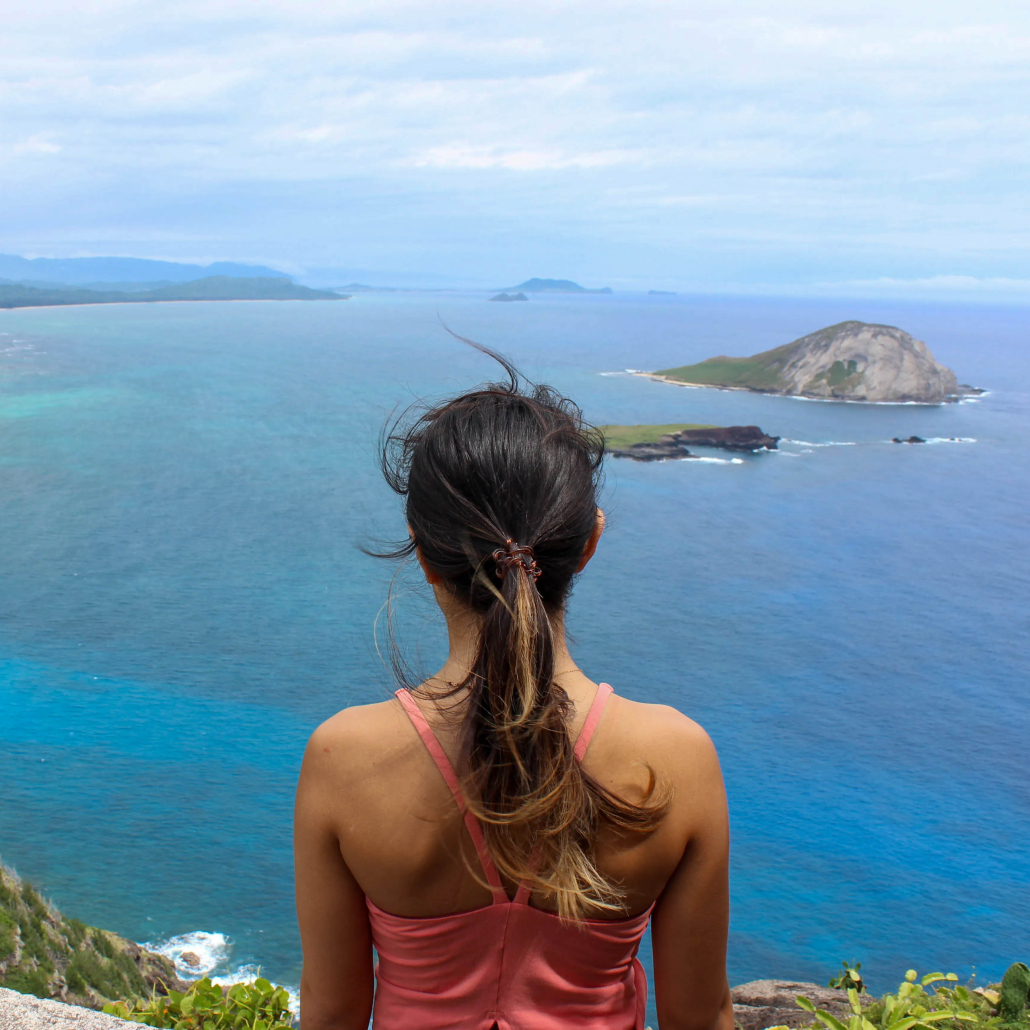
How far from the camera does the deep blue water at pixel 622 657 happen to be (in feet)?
109

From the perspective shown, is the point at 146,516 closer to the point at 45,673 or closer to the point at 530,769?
the point at 45,673

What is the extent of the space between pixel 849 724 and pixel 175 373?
393 feet

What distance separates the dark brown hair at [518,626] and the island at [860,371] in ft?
430

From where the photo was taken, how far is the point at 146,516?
238ft

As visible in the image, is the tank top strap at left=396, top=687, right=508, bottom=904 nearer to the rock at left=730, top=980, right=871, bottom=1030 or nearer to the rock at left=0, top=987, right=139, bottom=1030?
the rock at left=0, top=987, right=139, bottom=1030

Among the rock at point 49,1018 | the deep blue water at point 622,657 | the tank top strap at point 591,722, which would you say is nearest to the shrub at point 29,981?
the deep blue water at point 622,657

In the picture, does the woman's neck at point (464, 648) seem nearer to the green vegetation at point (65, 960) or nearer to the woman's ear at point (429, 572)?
the woman's ear at point (429, 572)

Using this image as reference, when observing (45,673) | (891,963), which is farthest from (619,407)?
(891,963)

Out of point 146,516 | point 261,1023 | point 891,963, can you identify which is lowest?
point 891,963

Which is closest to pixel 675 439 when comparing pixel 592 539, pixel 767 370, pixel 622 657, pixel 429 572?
pixel 767 370

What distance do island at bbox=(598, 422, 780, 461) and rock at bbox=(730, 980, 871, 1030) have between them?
72.7m

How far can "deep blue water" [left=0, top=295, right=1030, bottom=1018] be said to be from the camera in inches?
1304

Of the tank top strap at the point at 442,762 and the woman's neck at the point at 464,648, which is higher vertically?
the woman's neck at the point at 464,648

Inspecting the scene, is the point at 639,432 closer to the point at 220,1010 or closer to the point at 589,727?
the point at 220,1010
